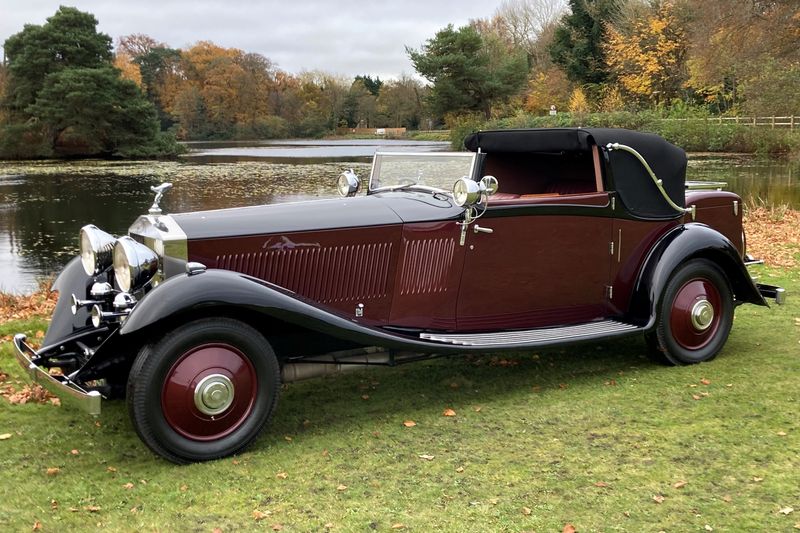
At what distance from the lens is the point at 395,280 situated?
4500 mm

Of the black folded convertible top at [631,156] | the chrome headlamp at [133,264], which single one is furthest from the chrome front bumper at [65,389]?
the black folded convertible top at [631,156]

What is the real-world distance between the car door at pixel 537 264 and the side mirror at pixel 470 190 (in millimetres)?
220

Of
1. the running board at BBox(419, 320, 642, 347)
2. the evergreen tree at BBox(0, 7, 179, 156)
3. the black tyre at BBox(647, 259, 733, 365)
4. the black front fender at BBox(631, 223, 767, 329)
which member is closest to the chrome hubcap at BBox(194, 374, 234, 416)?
the running board at BBox(419, 320, 642, 347)

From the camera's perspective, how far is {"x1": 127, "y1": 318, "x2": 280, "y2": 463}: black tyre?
3482 mm

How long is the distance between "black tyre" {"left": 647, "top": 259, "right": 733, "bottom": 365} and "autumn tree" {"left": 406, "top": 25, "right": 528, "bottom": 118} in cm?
4029

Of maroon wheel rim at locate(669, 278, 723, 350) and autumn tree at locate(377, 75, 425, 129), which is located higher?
autumn tree at locate(377, 75, 425, 129)

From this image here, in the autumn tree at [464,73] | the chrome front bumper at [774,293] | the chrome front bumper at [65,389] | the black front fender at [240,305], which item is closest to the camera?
the chrome front bumper at [65,389]

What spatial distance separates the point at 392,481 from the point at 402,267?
151cm

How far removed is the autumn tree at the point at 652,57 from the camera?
42.5 m

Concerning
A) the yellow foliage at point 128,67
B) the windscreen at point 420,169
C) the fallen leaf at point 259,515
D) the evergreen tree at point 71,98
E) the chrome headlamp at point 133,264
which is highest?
the yellow foliage at point 128,67

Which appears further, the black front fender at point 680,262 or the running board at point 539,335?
the black front fender at point 680,262

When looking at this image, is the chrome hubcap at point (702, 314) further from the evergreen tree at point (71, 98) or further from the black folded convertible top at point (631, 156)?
the evergreen tree at point (71, 98)

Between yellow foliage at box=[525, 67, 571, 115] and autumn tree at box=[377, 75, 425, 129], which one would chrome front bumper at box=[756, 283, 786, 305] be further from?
autumn tree at box=[377, 75, 425, 129]

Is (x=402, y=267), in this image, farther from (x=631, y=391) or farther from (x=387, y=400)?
(x=631, y=391)
